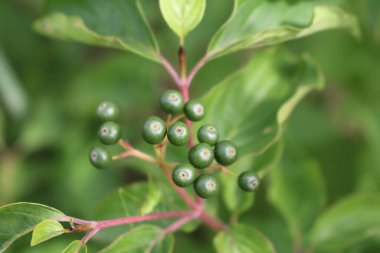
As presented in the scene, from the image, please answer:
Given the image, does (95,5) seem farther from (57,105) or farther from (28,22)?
(28,22)

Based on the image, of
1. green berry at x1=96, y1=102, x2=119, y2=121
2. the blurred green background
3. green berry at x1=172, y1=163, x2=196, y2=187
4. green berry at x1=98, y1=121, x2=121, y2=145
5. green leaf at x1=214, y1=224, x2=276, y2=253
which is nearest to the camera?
green berry at x1=172, y1=163, x2=196, y2=187

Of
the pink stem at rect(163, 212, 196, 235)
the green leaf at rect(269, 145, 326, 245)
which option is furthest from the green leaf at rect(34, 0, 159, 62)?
the green leaf at rect(269, 145, 326, 245)

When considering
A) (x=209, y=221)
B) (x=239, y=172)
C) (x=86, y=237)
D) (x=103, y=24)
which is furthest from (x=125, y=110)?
(x=86, y=237)

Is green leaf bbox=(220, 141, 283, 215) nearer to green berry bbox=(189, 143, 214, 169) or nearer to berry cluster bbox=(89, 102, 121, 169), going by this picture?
green berry bbox=(189, 143, 214, 169)

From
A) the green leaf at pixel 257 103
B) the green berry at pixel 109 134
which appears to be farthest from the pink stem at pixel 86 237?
the green leaf at pixel 257 103

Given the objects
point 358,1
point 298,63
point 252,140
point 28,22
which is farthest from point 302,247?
point 28,22
